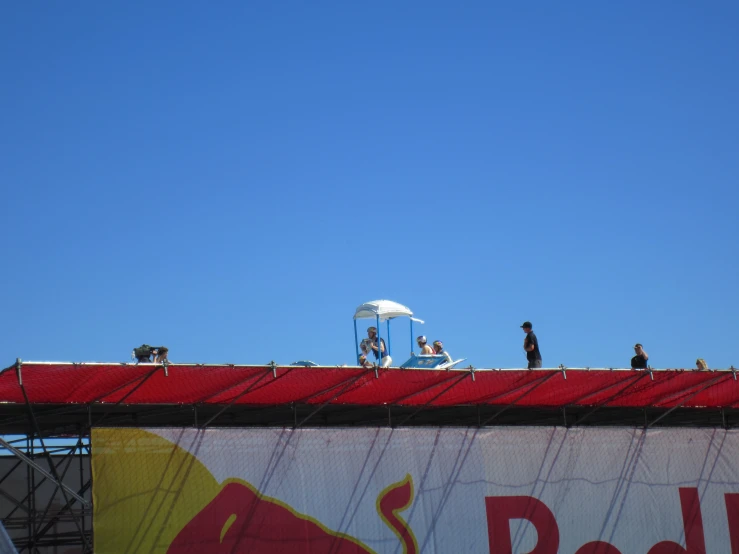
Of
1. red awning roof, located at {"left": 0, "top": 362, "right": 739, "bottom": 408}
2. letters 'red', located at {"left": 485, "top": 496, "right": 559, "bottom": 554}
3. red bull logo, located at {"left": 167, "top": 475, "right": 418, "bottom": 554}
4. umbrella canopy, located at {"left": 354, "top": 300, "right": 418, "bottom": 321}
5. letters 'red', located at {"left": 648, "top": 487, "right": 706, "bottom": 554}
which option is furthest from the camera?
umbrella canopy, located at {"left": 354, "top": 300, "right": 418, "bottom": 321}

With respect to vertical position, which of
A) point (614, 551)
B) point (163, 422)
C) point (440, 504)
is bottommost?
point (614, 551)

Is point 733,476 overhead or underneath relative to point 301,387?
underneath

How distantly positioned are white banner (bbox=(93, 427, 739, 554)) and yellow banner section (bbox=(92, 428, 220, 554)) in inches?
0.9

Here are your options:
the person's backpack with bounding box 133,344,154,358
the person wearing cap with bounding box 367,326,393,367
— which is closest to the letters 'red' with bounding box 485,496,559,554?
the person wearing cap with bounding box 367,326,393,367

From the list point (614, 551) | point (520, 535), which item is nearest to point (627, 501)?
point (614, 551)

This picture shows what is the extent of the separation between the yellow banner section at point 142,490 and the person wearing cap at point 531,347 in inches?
270

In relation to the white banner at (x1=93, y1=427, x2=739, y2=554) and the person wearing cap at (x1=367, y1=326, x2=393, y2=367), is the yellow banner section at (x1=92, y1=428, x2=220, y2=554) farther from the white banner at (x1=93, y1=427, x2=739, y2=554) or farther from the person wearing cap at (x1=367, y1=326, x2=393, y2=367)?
the person wearing cap at (x1=367, y1=326, x2=393, y2=367)

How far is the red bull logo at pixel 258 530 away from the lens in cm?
1630

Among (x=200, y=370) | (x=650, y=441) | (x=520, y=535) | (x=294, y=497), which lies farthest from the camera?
(x=650, y=441)

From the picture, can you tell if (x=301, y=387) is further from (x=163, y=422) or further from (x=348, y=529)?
(x=163, y=422)

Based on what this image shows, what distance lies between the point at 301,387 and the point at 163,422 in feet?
16.4

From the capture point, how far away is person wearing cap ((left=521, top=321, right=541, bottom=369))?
1995cm

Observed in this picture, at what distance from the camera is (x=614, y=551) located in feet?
63.6

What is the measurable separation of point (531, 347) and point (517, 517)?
11.0 feet
